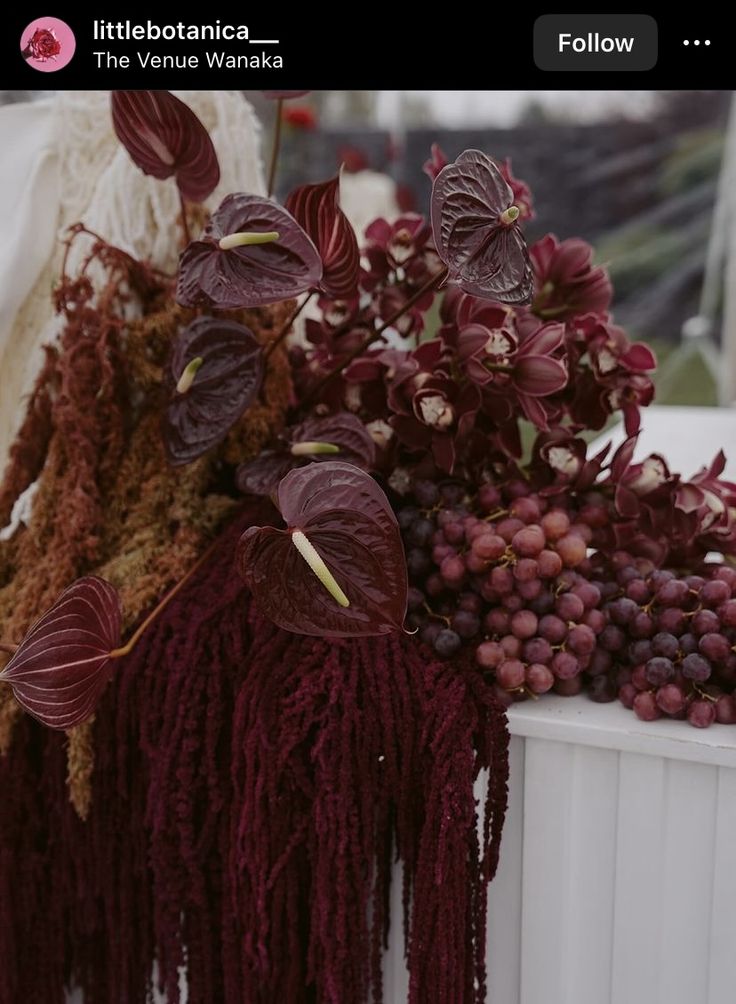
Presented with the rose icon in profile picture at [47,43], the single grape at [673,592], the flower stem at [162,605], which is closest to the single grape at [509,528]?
the single grape at [673,592]

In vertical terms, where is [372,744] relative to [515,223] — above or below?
below

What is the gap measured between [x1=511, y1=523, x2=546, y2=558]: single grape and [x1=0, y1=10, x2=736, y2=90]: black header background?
33cm

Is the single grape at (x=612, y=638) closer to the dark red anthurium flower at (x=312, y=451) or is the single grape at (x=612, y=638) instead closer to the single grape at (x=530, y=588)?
the single grape at (x=530, y=588)

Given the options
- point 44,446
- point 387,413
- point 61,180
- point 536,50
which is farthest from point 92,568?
point 536,50

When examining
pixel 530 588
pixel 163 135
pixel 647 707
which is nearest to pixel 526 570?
pixel 530 588

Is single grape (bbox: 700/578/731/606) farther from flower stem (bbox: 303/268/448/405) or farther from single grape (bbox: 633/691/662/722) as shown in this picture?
flower stem (bbox: 303/268/448/405)

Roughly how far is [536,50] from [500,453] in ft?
0.93

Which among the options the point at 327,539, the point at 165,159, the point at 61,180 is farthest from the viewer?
the point at 61,180

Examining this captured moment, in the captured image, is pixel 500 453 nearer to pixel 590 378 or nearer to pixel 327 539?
pixel 590 378

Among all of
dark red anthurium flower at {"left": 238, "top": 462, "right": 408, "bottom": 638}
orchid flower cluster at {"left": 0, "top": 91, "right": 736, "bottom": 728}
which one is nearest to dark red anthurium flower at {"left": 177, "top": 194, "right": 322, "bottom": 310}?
orchid flower cluster at {"left": 0, "top": 91, "right": 736, "bottom": 728}

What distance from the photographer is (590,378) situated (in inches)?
27.5

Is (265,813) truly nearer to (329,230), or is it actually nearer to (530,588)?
(530,588)

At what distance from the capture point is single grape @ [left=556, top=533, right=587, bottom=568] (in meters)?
0.63

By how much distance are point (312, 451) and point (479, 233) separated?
0.64 feet
